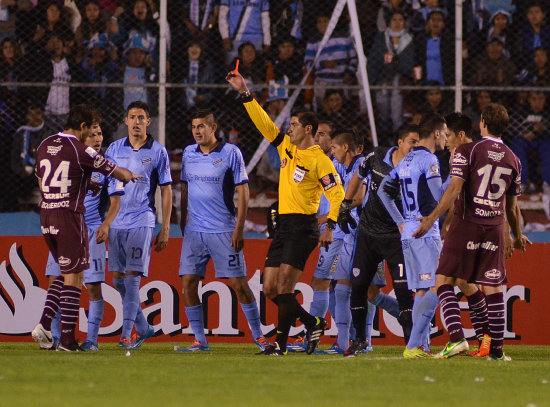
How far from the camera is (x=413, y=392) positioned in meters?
6.14

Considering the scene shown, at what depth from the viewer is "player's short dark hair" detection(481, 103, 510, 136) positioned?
835cm

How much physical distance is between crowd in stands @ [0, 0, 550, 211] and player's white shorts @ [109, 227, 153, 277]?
3251mm

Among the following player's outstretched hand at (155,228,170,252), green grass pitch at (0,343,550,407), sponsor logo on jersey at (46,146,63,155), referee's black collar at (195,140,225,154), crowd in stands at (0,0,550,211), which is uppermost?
crowd in stands at (0,0,550,211)

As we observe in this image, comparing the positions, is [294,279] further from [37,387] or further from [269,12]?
[269,12]

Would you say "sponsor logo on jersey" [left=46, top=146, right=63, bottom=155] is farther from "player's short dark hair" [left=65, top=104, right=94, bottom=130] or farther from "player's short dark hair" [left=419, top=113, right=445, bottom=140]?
"player's short dark hair" [left=419, top=113, right=445, bottom=140]

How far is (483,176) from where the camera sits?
8273mm

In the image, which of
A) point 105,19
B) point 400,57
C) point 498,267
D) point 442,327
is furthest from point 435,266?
point 105,19

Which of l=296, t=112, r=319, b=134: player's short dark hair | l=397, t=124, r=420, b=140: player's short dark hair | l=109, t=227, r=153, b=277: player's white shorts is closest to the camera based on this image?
l=296, t=112, r=319, b=134: player's short dark hair

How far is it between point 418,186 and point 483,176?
0.88m

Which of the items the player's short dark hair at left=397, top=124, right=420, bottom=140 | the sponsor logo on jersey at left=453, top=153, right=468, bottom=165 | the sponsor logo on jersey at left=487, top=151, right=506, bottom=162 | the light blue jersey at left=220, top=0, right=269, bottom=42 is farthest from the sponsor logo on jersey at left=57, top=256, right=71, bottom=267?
the light blue jersey at left=220, top=0, right=269, bottom=42

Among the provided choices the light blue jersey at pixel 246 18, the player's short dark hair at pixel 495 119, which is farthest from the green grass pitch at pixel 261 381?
the light blue jersey at pixel 246 18

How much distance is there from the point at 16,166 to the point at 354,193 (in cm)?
489

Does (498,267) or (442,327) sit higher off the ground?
(498,267)

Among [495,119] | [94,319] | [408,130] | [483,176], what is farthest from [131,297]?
[495,119]
